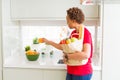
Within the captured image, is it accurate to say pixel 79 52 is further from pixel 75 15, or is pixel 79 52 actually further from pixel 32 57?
Result: pixel 32 57

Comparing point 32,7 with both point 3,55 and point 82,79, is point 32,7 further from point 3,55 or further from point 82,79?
point 82,79

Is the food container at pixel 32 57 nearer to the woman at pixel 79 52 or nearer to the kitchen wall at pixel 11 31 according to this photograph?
the kitchen wall at pixel 11 31

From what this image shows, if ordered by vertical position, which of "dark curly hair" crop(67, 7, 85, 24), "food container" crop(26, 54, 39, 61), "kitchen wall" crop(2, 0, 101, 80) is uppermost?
"dark curly hair" crop(67, 7, 85, 24)

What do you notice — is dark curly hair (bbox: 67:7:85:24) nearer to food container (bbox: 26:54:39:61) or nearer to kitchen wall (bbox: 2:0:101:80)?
kitchen wall (bbox: 2:0:101:80)
